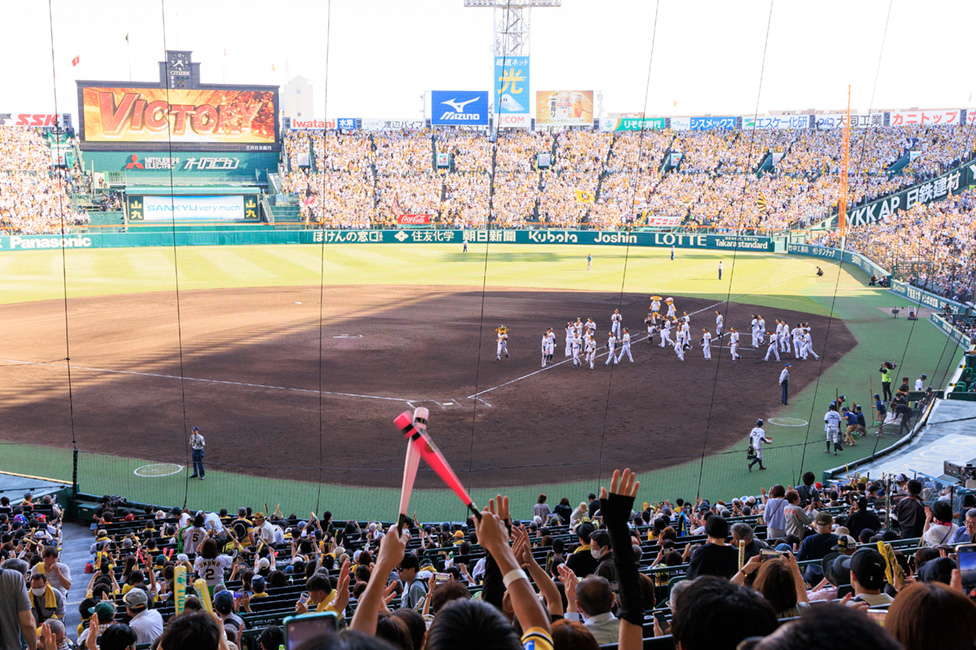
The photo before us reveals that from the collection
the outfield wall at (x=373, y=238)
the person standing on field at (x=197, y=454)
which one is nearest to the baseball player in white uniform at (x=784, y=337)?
the person standing on field at (x=197, y=454)

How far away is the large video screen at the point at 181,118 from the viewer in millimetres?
68312

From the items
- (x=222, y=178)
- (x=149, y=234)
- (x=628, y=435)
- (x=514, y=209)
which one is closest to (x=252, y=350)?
(x=628, y=435)

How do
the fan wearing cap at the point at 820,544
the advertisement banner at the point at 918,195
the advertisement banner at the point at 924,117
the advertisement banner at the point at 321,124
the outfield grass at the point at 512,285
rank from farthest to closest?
the advertisement banner at the point at 321,124 < the advertisement banner at the point at 924,117 < the advertisement banner at the point at 918,195 < the outfield grass at the point at 512,285 < the fan wearing cap at the point at 820,544

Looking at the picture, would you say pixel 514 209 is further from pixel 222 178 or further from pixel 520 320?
pixel 520 320

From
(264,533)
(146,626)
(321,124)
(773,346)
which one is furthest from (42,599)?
(321,124)

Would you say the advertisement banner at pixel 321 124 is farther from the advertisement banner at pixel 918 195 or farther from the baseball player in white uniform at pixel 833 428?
the baseball player in white uniform at pixel 833 428

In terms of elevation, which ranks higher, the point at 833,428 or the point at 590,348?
the point at 833,428

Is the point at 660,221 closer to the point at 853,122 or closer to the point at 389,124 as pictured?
the point at 853,122

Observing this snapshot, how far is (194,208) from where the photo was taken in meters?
66.2

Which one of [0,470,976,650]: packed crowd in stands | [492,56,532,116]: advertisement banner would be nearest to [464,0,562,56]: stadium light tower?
[492,56,532,116]: advertisement banner

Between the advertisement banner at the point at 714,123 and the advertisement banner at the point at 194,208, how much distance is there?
3940 cm

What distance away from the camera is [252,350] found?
98.0 ft

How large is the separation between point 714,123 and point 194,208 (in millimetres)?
45044

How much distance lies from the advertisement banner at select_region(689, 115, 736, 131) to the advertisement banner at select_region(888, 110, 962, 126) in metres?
12.8
